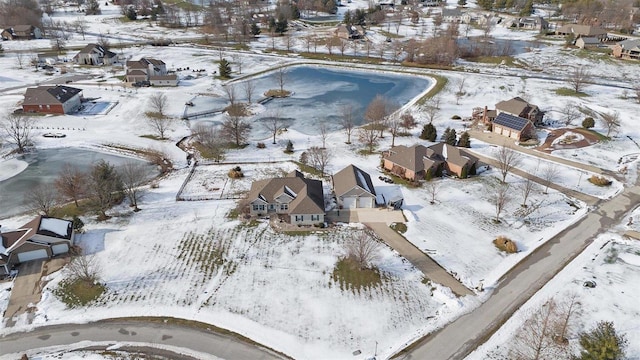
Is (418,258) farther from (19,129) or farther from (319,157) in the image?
(19,129)

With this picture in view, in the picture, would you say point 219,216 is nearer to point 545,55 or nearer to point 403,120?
point 403,120

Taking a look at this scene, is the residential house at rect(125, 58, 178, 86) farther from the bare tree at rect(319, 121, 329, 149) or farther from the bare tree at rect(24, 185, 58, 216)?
the bare tree at rect(24, 185, 58, 216)

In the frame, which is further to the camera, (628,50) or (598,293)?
(628,50)

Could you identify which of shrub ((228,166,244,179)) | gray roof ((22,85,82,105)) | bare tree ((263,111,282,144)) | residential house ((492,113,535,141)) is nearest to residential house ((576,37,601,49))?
residential house ((492,113,535,141))

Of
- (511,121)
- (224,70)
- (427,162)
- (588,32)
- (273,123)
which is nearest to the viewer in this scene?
(427,162)

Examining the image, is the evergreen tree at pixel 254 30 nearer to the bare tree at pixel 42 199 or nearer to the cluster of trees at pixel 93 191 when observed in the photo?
the cluster of trees at pixel 93 191

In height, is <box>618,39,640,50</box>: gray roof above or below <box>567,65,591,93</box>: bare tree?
above

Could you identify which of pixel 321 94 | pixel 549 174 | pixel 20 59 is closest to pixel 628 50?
pixel 549 174
